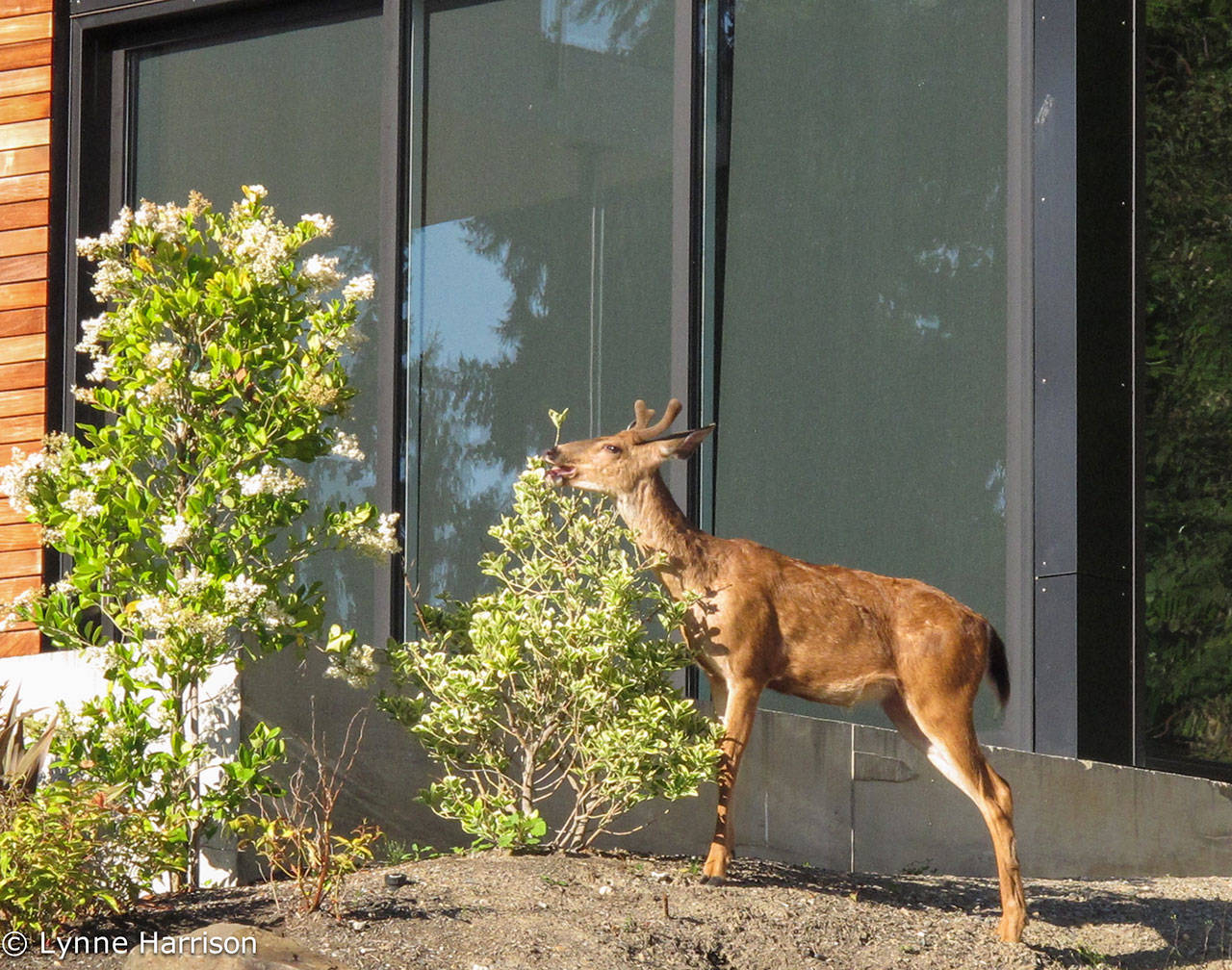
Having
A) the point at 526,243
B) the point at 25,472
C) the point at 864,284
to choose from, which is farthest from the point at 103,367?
the point at 864,284

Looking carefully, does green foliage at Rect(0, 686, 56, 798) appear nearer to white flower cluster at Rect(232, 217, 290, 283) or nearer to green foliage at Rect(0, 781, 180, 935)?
green foliage at Rect(0, 781, 180, 935)

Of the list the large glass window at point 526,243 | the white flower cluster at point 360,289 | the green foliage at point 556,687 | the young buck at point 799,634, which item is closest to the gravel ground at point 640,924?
the green foliage at point 556,687

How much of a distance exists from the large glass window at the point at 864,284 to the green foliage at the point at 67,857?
419cm

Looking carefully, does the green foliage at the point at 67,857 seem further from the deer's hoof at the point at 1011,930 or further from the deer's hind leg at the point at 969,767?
the deer's hoof at the point at 1011,930

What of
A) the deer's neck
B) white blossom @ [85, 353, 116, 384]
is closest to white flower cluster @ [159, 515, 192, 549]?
white blossom @ [85, 353, 116, 384]

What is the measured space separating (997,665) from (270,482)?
3.27 m

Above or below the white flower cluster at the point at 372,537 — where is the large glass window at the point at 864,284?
above

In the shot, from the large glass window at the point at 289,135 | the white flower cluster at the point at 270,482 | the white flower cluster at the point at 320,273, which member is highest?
the large glass window at the point at 289,135

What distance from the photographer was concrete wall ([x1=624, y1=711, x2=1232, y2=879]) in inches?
332

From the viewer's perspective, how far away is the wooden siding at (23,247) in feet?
29.8

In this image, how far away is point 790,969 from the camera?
5.56 meters

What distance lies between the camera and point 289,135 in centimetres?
969

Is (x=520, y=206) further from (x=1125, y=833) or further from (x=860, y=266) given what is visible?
(x=1125, y=833)

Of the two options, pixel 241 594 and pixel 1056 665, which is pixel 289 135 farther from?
pixel 1056 665
